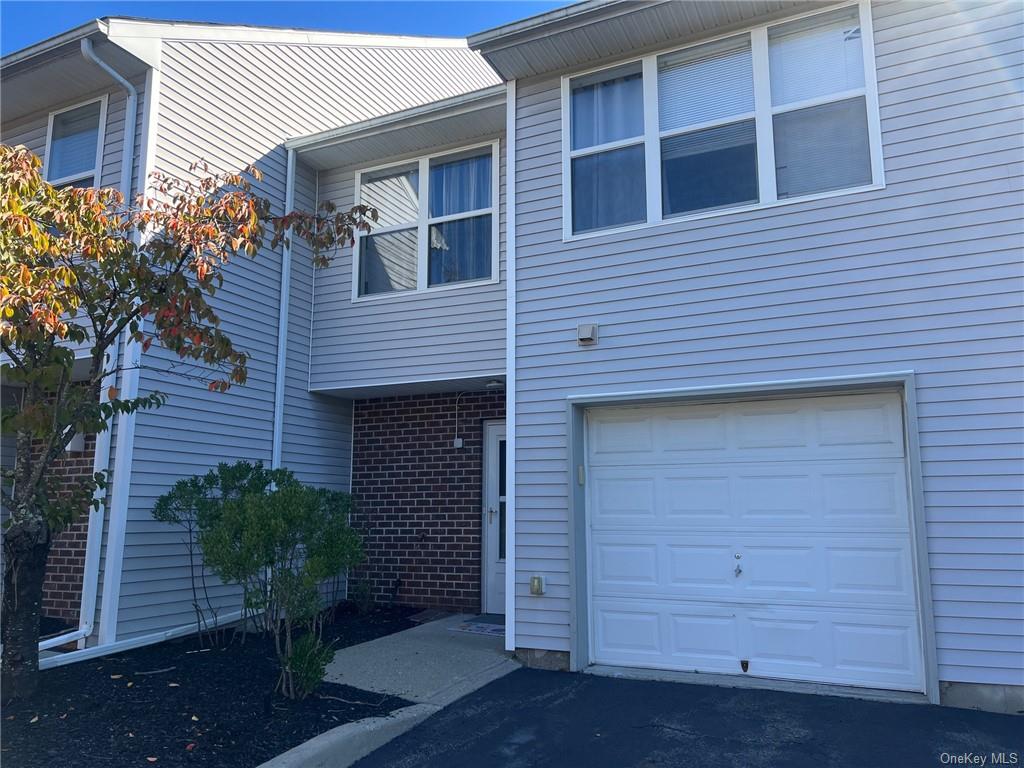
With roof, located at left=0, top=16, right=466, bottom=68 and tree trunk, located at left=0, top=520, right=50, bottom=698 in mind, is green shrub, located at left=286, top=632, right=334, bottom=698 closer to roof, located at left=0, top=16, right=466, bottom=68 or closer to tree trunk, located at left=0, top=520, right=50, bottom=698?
tree trunk, located at left=0, top=520, right=50, bottom=698

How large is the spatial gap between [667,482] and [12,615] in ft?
15.9

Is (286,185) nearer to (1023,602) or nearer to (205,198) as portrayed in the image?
(205,198)

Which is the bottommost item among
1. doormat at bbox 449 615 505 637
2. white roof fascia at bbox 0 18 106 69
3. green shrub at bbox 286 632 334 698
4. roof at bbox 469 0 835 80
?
doormat at bbox 449 615 505 637

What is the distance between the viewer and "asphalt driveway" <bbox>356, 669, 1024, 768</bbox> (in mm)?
4312

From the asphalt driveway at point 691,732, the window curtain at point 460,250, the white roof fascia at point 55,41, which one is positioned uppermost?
the white roof fascia at point 55,41

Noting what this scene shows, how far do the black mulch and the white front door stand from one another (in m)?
2.83

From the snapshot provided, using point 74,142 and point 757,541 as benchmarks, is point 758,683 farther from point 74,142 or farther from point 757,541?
point 74,142

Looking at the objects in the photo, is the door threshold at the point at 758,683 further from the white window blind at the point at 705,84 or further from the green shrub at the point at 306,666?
the white window blind at the point at 705,84

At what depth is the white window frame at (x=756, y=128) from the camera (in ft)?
19.0

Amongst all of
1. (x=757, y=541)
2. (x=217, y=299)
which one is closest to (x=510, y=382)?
(x=757, y=541)

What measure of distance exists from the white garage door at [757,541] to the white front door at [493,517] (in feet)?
7.26

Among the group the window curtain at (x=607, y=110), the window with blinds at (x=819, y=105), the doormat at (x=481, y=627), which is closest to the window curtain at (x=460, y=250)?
the window curtain at (x=607, y=110)

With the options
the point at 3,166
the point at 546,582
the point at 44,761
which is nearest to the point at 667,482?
the point at 546,582

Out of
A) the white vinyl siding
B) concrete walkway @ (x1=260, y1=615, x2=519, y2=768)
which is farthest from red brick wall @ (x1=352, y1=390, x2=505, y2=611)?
the white vinyl siding
